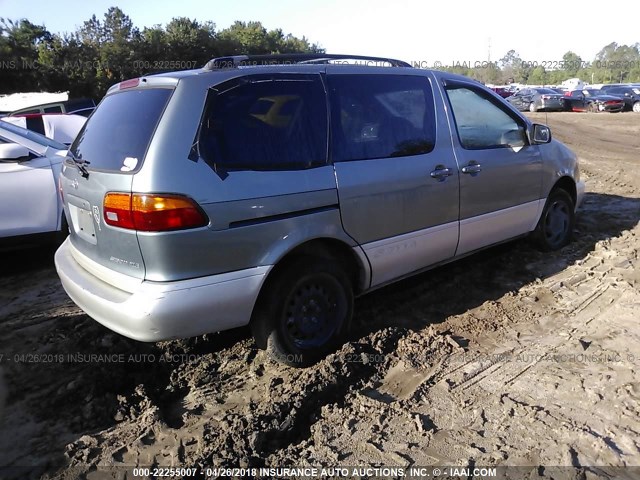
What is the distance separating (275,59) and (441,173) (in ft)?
4.99

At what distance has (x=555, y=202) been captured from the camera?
17.7 ft

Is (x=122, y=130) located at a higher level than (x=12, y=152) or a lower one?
higher

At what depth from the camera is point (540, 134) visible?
4.93 meters

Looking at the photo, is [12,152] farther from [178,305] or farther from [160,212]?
[178,305]

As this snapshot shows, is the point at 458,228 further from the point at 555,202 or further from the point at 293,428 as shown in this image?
the point at 293,428

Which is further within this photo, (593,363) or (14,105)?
(14,105)

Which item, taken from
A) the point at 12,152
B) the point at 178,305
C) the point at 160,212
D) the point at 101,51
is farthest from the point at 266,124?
the point at 101,51

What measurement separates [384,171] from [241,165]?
1.13 metres

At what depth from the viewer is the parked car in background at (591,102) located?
28.1m

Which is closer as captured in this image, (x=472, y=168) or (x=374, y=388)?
(x=374, y=388)

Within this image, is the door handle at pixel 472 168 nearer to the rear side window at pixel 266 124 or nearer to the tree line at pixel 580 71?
the rear side window at pixel 266 124

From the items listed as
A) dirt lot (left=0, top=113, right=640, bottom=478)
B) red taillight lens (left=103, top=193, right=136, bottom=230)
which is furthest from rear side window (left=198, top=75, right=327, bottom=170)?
dirt lot (left=0, top=113, right=640, bottom=478)

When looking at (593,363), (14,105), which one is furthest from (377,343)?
(14,105)

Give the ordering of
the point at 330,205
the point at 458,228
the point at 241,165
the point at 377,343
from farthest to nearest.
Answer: the point at 458,228, the point at 377,343, the point at 330,205, the point at 241,165
